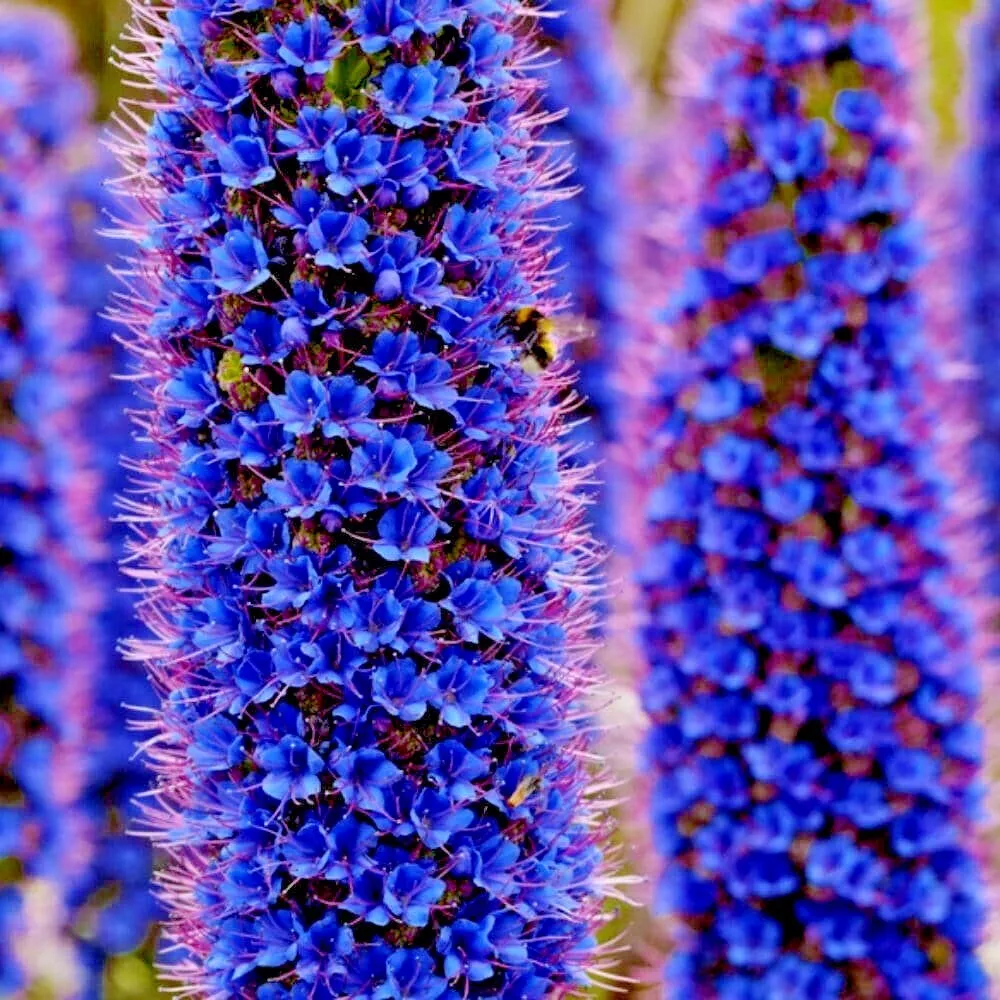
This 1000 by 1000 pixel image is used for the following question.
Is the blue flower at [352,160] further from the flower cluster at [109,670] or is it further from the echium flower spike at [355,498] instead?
the flower cluster at [109,670]

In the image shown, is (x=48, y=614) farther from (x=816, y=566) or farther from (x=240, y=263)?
(x=240, y=263)

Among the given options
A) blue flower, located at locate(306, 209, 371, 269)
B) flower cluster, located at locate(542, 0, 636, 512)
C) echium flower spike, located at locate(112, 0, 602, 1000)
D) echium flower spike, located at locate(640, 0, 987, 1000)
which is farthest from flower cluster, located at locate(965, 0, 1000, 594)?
blue flower, located at locate(306, 209, 371, 269)

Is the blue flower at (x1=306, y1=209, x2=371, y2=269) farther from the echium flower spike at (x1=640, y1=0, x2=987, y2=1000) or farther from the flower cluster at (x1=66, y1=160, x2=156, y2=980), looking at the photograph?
the flower cluster at (x1=66, y1=160, x2=156, y2=980)

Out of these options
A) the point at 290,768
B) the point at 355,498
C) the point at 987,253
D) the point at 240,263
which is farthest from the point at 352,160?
the point at 987,253

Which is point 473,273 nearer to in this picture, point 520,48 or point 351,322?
point 351,322

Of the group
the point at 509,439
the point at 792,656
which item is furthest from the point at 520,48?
the point at 792,656

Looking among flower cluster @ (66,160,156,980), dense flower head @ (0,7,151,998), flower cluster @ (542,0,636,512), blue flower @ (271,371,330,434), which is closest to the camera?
blue flower @ (271,371,330,434)

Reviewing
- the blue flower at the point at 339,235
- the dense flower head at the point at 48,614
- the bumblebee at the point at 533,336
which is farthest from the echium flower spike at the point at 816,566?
the blue flower at the point at 339,235

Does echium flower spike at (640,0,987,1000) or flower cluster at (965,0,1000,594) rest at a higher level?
flower cluster at (965,0,1000,594)
